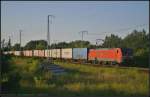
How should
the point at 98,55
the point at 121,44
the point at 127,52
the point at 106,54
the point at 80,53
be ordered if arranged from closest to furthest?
the point at 127,52, the point at 106,54, the point at 98,55, the point at 80,53, the point at 121,44

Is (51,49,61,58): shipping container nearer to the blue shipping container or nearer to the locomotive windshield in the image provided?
the blue shipping container

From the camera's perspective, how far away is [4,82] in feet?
54.3

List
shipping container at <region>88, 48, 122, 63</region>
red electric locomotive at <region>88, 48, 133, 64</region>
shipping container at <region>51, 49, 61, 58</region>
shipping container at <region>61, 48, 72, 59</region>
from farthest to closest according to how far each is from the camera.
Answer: shipping container at <region>51, 49, 61, 58</region>, shipping container at <region>61, 48, 72, 59</region>, shipping container at <region>88, 48, 122, 63</region>, red electric locomotive at <region>88, 48, 133, 64</region>

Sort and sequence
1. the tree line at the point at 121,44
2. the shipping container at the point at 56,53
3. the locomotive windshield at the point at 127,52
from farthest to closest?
the shipping container at the point at 56,53 < the tree line at the point at 121,44 < the locomotive windshield at the point at 127,52

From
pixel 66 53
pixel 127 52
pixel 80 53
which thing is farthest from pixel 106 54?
pixel 66 53

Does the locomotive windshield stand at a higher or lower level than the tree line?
lower

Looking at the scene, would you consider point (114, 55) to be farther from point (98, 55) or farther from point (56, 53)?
point (56, 53)

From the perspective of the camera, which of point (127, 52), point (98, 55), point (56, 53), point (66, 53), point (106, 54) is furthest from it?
point (56, 53)

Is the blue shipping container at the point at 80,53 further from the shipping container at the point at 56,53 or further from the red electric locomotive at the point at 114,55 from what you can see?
the shipping container at the point at 56,53

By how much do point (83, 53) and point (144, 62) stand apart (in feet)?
40.1

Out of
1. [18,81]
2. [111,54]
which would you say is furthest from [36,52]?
[18,81]

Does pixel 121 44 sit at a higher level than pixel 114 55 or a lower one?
higher

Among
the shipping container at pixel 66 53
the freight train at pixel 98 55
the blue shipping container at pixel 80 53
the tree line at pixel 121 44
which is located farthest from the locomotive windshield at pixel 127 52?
the shipping container at pixel 66 53

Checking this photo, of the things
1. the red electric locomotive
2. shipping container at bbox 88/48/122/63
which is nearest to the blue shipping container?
shipping container at bbox 88/48/122/63
